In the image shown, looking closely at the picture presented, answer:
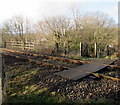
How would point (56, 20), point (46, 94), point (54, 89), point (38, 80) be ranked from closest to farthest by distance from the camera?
point (46, 94) → point (54, 89) → point (38, 80) → point (56, 20)

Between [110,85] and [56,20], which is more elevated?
[56,20]

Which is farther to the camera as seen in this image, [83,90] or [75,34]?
[75,34]

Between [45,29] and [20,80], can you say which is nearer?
[20,80]

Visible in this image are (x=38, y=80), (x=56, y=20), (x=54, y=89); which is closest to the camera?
(x=54, y=89)

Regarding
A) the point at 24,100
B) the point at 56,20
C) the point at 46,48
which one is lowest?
the point at 24,100

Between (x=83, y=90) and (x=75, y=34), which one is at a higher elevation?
(x=75, y=34)

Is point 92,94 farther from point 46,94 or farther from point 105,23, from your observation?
point 105,23

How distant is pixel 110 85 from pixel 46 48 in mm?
8703

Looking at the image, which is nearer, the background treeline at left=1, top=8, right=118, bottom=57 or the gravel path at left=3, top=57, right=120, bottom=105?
the gravel path at left=3, top=57, right=120, bottom=105

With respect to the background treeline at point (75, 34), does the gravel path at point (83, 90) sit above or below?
below

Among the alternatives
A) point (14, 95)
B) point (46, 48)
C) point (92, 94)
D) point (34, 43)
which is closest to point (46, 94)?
point (14, 95)

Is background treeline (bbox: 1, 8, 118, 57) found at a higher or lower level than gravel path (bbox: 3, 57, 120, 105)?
higher

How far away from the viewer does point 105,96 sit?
213 cm

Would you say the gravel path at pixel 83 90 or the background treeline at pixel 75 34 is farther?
the background treeline at pixel 75 34
